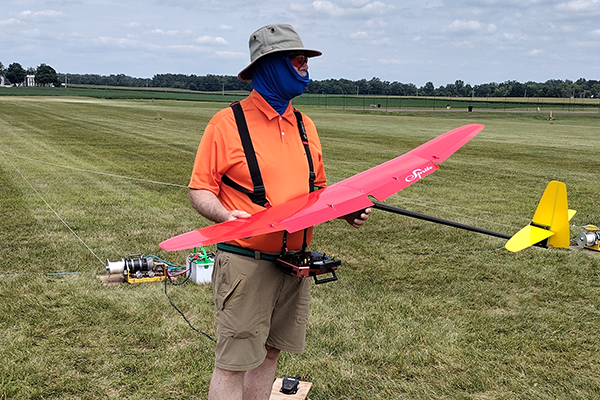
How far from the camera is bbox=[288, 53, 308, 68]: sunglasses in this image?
2.68 meters

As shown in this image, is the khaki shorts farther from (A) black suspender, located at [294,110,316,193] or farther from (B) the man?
(A) black suspender, located at [294,110,316,193]

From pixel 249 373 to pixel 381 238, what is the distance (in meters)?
5.08

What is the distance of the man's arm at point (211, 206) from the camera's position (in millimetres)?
2584

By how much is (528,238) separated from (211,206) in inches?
103

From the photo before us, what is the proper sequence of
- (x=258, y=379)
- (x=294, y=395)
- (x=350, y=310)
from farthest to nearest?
(x=350, y=310) → (x=294, y=395) → (x=258, y=379)

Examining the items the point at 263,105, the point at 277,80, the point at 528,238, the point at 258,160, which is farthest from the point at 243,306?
the point at 528,238

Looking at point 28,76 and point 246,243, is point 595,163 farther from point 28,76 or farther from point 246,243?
point 28,76

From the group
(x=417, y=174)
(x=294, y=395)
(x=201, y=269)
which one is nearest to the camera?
(x=417, y=174)

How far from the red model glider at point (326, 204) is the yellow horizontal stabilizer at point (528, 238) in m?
0.87

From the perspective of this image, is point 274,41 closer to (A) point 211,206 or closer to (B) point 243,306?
(A) point 211,206

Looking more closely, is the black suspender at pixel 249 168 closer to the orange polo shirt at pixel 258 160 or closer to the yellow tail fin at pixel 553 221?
the orange polo shirt at pixel 258 160

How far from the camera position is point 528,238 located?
13.5 ft

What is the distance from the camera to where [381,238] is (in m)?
7.84

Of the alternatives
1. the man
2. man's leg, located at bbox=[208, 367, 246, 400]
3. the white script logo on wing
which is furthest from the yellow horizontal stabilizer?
man's leg, located at bbox=[208, 367, 246, 400]
